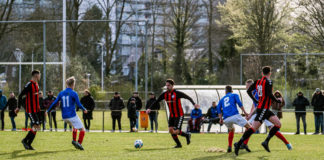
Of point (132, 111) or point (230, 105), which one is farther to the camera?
point (132, 111)

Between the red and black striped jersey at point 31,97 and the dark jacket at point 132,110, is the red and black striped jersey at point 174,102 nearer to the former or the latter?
the red and black striped jersey at point 31,97

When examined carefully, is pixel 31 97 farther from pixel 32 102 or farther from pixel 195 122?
pixel 195 122

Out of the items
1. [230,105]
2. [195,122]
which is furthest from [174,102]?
[195,122]

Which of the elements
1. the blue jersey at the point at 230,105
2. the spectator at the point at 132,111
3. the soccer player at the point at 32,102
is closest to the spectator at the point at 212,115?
the spectator at the point at 132,111

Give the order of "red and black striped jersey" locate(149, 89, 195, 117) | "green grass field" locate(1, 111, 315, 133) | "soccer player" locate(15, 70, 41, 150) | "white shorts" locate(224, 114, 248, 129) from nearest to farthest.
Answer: "white shorts" locate(224, 114, 248, 129)
"soccer player" locate(15, 70, 41, 150)
"red and black striped jersey" locate(149, 89, 195, 117)
"green grass field" locate(1, 111, 315, 133)

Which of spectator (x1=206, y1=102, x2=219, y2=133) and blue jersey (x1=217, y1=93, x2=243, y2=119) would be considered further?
spectator (x1=206, y1=102, x2=219, y2=133)

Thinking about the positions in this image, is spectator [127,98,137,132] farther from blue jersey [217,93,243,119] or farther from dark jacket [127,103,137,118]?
blue jersey [217,93,243,119]

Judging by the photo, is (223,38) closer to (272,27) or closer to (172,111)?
(272,27)

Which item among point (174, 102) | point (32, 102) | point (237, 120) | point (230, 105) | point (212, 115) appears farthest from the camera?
point (212, 115)

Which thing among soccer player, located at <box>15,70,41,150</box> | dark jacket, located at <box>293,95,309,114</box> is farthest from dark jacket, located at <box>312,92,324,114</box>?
soccer player, located at <box>15,70,41,150</box>

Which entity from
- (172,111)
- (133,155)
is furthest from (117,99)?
(133,155)

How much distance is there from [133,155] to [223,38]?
4433 centimetres

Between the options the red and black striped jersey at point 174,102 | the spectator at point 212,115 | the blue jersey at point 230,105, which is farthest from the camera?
the spectator at point 212,115

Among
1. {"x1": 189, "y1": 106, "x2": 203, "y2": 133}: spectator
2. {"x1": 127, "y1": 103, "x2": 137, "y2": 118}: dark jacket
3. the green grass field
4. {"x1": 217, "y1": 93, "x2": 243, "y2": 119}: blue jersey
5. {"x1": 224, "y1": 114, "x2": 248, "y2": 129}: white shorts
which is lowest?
the green grass field
